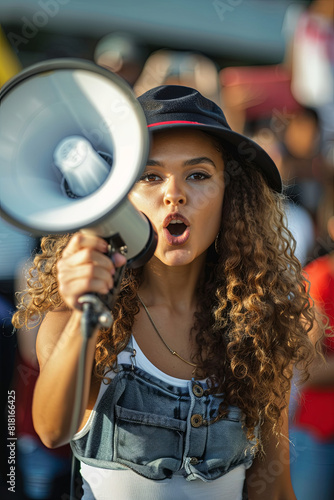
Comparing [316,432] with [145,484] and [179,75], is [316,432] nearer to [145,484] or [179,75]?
[145,484]

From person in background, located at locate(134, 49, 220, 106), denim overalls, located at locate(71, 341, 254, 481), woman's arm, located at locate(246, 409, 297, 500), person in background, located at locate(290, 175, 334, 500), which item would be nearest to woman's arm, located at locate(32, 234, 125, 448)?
denim overalls, located at locate(71, 341, 254, 481)

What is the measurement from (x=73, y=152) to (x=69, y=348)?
43 cm

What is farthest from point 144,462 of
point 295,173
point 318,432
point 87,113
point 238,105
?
point 238,105

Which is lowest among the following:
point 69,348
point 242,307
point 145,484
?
point 145,484

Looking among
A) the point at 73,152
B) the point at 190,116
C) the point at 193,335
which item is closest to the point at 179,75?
the point at 190,116

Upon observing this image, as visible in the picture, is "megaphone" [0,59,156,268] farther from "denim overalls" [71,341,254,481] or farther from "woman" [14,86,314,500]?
"denim overalls" [71,341,254,481]

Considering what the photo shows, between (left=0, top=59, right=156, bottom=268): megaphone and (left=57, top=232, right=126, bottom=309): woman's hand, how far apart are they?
33 millimetres

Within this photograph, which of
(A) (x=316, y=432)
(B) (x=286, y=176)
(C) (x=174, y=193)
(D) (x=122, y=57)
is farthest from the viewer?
(D) (x=122, y=57)

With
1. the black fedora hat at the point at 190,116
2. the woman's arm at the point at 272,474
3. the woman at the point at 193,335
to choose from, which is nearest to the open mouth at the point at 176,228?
the woman at the point at 193,335

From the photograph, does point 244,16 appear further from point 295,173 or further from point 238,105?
point 295,173

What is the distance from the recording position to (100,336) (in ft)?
5.02

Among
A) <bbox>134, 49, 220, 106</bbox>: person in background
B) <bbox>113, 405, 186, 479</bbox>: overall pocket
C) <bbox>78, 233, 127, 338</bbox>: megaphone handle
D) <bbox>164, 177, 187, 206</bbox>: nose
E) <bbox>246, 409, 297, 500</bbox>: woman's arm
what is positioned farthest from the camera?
<bbox>134, 49, 220, 106</bbox>: person in background

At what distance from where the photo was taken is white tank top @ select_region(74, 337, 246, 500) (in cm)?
145

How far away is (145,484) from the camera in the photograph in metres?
1.44
